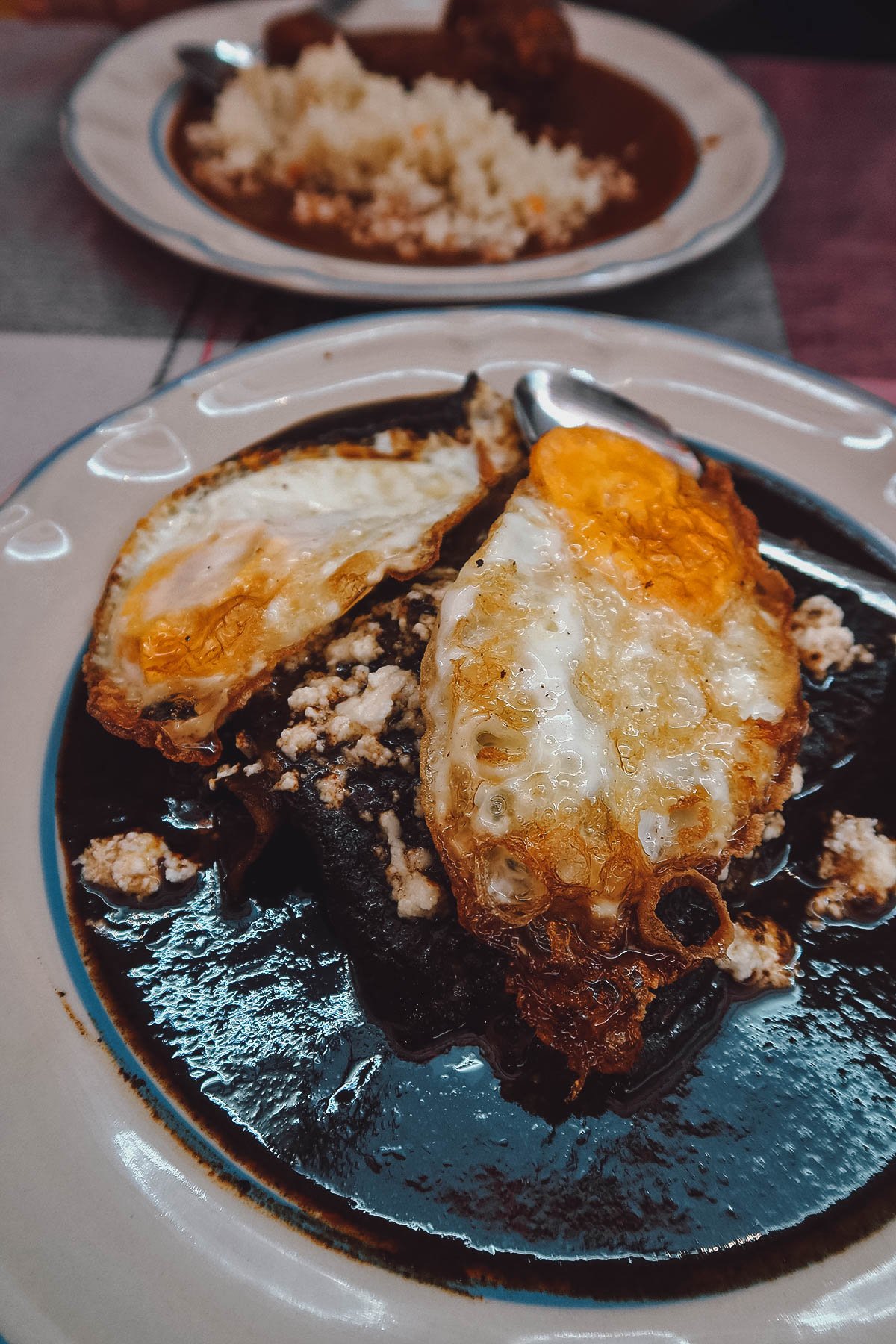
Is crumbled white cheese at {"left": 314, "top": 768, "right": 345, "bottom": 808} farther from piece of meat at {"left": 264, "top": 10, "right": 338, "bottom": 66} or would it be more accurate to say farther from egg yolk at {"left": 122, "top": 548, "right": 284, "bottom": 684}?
piece of meat at {"left": 264, "top": 10, "right": 338, "bottom": 66}

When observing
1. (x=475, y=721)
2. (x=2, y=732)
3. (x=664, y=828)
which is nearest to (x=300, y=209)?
(x=2, y=732)

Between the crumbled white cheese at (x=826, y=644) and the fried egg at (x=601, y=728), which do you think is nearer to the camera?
the fried egg at (x=601, y=728)

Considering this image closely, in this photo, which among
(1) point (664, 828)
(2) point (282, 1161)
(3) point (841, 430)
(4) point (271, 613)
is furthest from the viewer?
(3) point (841, 430)

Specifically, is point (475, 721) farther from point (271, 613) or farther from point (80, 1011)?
point (80, 1011)

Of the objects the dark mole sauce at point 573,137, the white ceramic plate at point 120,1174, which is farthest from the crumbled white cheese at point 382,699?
the dark mole sauce at point 573,137

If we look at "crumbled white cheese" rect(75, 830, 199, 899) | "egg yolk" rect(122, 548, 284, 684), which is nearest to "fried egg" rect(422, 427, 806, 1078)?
"egg yolk" rect(122, 548, 284, 684)

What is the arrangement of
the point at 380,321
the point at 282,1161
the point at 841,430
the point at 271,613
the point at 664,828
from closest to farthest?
the point at 282,1161 → the point at 664,828 → the point at 271,613 → the point at 841,430 → the point at 380,321

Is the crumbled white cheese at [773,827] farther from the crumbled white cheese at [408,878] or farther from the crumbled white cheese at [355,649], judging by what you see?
the crumbled white cheese at [355,649]
